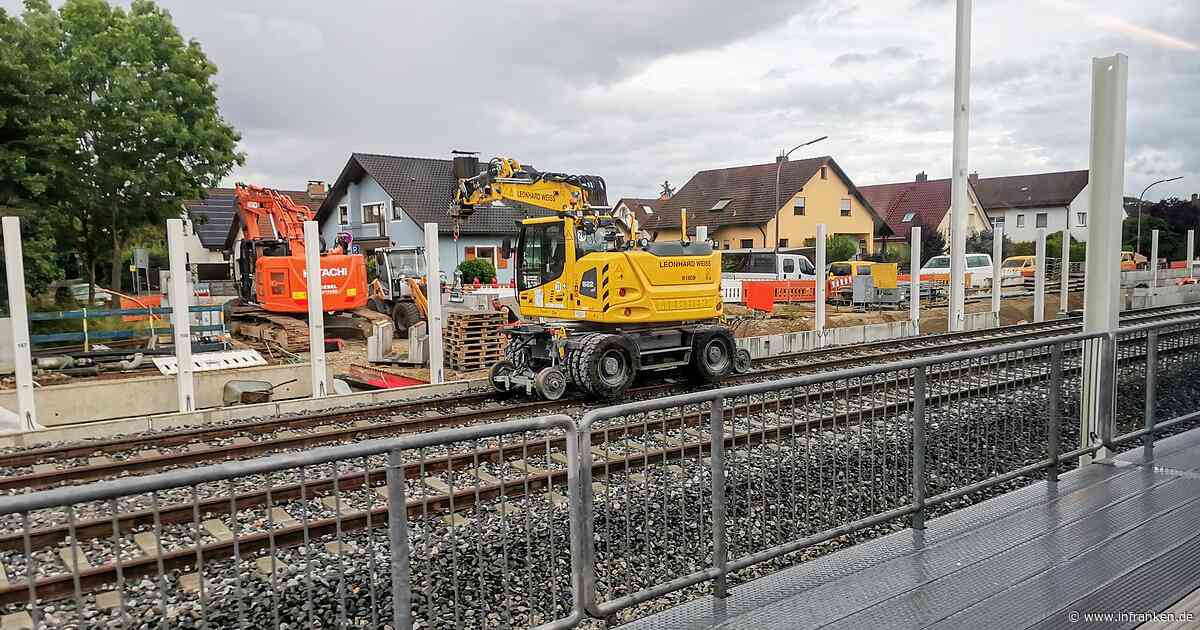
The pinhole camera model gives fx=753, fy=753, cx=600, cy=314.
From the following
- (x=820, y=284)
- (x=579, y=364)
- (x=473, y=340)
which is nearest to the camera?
(x=579, y=364)

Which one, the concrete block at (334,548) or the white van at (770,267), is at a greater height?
the white van at (770,267)

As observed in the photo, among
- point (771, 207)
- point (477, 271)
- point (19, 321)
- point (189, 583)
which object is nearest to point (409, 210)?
point (477, 271)

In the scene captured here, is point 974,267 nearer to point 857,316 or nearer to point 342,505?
point 857,316

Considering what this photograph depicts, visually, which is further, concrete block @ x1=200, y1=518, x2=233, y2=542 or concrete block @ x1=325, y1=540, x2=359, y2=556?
concrete block @ x1=200, y1=518, x2=233, y2=542

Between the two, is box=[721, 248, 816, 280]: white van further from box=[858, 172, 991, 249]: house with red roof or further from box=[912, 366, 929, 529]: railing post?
box=[858, 172, 991, 249]: house with red roof

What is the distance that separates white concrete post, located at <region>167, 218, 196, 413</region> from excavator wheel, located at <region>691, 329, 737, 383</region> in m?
7.41

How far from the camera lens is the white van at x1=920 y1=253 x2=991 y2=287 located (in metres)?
30.4

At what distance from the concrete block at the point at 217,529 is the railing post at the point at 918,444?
15.8 feet

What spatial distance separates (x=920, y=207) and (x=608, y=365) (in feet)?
161

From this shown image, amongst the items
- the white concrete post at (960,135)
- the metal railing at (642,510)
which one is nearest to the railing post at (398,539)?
the metal railing at (642,510)

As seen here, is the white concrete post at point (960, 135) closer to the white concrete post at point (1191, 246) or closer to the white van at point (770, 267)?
the white van at point (770, 267)

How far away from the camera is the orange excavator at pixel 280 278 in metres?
20.1


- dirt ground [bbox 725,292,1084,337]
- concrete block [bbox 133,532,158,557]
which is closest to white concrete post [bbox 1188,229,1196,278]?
dirt ground [bbox 725,292,1084,337]

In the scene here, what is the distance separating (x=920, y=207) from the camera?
53.7 m
